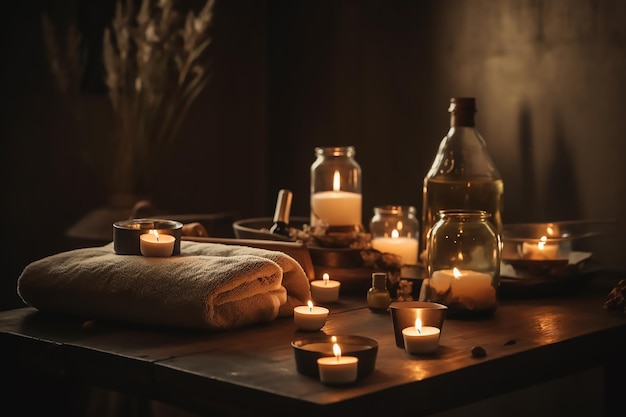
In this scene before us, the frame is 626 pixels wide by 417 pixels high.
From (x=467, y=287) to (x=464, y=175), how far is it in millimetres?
331

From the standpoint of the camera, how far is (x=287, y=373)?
113cm

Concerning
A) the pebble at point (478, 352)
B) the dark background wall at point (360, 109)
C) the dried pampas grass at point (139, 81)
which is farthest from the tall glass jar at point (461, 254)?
the dried pampas grass at point (139, 81)

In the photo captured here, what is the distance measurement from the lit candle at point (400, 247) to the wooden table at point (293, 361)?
0.27 meters

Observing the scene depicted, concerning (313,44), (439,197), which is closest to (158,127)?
(313,44)

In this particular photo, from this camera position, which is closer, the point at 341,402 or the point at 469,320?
the point at 341,402

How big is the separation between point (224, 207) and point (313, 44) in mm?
600

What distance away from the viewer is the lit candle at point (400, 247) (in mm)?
1842

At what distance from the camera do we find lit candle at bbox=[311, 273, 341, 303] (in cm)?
160

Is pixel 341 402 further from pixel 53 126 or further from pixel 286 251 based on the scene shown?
pixel 53 126

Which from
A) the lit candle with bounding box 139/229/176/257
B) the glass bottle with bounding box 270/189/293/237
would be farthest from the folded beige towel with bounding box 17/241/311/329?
the glass bottle with bounding box 270/189/293/237

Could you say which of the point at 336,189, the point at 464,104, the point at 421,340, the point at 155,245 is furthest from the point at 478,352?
the point at 336,189

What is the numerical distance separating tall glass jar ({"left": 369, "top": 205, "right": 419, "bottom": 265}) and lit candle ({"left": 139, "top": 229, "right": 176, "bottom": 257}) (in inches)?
19.7

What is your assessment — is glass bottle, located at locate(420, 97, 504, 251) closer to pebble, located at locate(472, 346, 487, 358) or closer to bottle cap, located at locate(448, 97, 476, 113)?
bottle cap, located at locate(448, 97, 476, 113)

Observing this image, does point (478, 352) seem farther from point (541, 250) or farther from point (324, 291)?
point (541, 250)
